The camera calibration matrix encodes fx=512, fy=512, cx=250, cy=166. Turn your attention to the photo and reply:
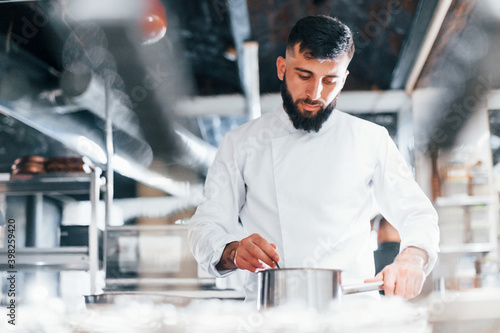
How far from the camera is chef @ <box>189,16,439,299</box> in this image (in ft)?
4.11

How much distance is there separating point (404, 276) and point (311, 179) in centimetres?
54

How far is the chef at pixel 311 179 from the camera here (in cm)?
125

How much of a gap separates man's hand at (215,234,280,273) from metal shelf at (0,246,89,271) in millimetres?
1994

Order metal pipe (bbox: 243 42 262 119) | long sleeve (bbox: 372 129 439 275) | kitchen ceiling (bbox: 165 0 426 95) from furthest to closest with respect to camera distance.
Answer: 1. metal pipe (bbox: 243 42 262 119)
2. kitchen ceiling (bbox: 165 0 426 95)
3. long sleeve (bbox: 372 129 439 275)

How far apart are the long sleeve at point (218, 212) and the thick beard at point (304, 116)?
0.19m

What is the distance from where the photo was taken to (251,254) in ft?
3.24

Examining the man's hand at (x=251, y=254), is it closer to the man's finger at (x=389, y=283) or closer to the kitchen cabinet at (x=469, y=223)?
the man's finger at (x=389, y=283)

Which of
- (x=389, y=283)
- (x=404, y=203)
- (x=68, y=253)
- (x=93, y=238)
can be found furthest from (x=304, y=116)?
(x=68, y=253)

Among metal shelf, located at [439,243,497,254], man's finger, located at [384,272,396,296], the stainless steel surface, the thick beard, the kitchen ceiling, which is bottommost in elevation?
metal shelf, located at [439,243,497,254]

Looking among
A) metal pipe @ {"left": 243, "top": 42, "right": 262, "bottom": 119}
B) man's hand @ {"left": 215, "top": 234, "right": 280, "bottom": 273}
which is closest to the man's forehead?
man's hand @ {"left": 215, "top": 234, "right": 280, "bottom": 273}

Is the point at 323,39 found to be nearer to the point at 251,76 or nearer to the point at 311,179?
the point at 311,179

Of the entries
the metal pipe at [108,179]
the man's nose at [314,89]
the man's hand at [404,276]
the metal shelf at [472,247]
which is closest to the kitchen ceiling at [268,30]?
the metal pipe at [108,179]

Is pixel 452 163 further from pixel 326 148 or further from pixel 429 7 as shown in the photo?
pixel 326 148

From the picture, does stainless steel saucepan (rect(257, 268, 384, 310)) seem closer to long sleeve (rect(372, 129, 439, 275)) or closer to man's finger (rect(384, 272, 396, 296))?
man's finger (rect(384, 272, 396, 296))
